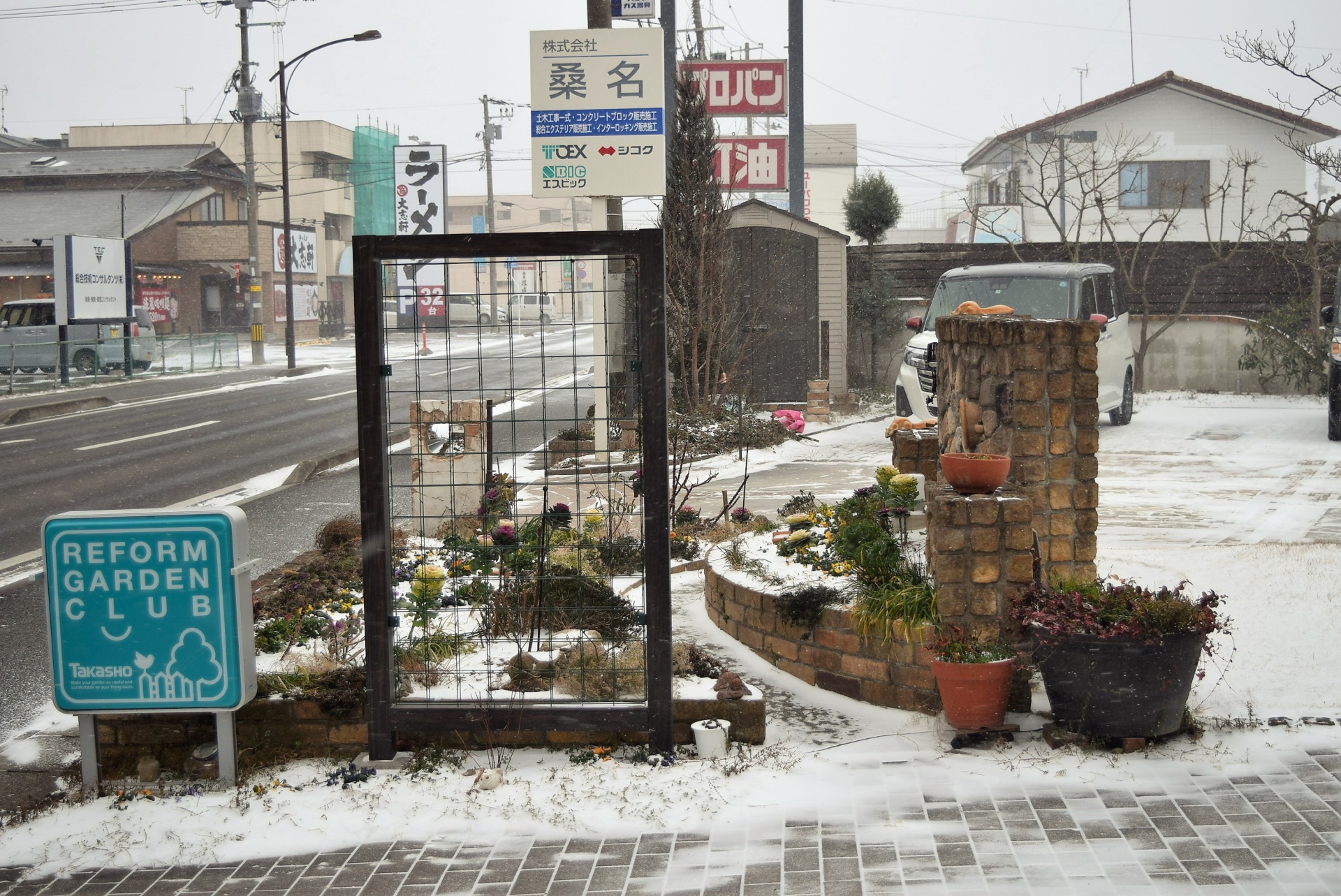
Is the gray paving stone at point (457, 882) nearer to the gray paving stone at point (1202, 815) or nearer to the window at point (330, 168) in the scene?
the gray paving stone at point (1202, 815)

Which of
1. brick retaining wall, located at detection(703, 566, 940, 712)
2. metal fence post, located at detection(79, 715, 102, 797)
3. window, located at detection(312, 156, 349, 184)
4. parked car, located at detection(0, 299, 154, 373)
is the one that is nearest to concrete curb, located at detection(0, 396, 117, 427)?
parked car, located at detection(0, 299, 154, 373)

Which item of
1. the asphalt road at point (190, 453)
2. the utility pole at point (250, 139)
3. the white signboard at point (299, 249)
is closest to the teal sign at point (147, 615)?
the asphalt road at point (190, 453)

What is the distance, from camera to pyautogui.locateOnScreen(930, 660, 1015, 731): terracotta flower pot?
15.4 ft

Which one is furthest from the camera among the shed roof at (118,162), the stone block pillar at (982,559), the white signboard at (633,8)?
the shed roof at (118,162)

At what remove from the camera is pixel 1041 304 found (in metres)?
14.8

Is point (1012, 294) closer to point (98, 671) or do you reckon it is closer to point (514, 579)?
point (514, 579)

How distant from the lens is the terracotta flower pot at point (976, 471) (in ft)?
16.2

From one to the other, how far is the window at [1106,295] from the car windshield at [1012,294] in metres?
0.71

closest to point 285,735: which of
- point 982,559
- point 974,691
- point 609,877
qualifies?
point 609,877

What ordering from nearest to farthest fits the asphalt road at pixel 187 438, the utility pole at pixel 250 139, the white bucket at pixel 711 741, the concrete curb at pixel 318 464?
1. the white bucket at pixel 711 741
2. the asphalt road at pixel 187 438
3. the concrete curb at pixel 318 464
4. the utility pole at pixel 250 139

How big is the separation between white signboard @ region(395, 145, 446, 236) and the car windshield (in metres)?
15.0

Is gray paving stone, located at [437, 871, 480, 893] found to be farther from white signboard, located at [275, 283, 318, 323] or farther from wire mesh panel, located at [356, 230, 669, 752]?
white signboard, located at [275, 283, 318, 323]

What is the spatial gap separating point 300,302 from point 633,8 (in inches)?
1570

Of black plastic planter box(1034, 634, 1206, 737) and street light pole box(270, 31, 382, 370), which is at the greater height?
street light pole box(270, 31, 382, 370)
